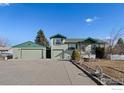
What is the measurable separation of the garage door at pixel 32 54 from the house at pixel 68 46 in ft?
7.13

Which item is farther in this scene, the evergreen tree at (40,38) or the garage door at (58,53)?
the evergreen tree at (40,38)

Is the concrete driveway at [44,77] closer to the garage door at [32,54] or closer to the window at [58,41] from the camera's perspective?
the garage door at [32,54]

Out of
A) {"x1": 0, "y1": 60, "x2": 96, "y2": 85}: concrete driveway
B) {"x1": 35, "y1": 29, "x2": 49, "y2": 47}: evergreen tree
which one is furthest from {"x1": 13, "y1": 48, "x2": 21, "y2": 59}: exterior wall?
{"x1": 0, "y1": 60, "x2": 96, "y2": 85}: concrete driveway

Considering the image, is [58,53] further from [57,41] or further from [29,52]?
[29,52]

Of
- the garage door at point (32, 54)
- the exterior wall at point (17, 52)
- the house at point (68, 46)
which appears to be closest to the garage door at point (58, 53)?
the house at point (68, 46)

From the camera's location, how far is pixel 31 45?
131 ft

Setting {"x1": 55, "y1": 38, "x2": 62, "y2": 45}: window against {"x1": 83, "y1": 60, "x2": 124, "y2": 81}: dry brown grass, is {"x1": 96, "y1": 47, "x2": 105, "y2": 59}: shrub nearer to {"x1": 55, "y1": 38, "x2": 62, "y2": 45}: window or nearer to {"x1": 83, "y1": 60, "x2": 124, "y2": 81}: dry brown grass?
{"x1": 55, "y1": 38, "x2": 62, "y2": 45}: window

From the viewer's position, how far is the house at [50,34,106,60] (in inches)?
1531

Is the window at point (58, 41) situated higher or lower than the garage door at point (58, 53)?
higher

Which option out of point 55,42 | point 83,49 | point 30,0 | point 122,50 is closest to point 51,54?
point 55,42

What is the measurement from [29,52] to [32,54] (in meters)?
0.64

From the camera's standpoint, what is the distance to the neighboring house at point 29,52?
128ft

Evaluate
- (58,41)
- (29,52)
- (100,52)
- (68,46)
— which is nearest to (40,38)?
(29,52)
